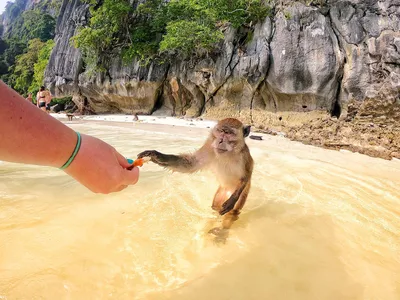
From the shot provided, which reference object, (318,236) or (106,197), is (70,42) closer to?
(106,197)

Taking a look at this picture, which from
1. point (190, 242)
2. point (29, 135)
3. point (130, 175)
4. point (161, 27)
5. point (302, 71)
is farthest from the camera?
point (161, 27)

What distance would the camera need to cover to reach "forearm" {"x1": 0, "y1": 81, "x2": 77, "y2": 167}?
33.2 inches

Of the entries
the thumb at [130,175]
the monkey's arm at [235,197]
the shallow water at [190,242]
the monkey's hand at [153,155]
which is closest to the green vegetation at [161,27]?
the shallow water at [190,242]

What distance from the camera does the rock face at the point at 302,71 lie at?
26.1 feet

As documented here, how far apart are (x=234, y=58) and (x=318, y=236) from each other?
10.3m

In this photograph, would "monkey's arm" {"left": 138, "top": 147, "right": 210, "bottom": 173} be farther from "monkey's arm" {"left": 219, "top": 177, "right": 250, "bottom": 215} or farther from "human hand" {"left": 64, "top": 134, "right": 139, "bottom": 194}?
"human hand" {"left": 64, "top": 134, "right": 139, "bottom": 194}

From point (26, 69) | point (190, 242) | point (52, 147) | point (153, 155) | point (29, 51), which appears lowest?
point (190, 242)

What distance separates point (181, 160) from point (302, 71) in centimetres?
821

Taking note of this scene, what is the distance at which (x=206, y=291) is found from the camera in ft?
5.20

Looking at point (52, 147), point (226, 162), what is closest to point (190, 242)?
point (226, 162)

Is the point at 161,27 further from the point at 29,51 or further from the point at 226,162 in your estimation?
the point at 29,51

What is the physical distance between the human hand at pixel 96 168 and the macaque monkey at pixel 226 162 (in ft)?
4.38

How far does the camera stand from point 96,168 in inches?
42.0

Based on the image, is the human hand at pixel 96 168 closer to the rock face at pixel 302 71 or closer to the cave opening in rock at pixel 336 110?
the rock face at pixel 302 71
